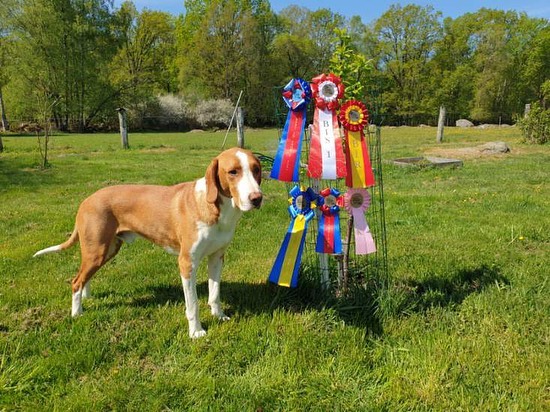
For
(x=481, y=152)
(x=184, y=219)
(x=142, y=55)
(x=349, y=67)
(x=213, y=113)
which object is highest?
(x=142, y=55)

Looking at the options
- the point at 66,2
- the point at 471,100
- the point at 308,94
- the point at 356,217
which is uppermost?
the point at 66,2

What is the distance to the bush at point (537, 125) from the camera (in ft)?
62.5

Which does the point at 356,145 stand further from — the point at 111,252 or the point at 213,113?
the point at 213,113

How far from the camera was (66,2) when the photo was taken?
131 feet

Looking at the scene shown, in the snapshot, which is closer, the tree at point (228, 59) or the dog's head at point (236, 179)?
the dog's head at point (236, 179)

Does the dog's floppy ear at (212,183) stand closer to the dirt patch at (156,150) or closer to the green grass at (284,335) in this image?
the green grass at (284,335)

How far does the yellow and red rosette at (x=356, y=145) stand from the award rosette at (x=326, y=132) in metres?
0.09

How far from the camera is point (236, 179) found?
10.1ft

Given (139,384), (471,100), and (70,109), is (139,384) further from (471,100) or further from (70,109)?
(471,100)

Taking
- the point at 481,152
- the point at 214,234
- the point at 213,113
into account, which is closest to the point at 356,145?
the point at 214,234

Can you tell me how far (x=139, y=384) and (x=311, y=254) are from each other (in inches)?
92.4

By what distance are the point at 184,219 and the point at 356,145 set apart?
1.61 meters

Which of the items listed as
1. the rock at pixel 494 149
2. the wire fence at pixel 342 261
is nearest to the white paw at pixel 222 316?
the wire fence at pixel 342 261

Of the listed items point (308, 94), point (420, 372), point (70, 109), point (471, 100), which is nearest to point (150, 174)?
point (308, 94)
